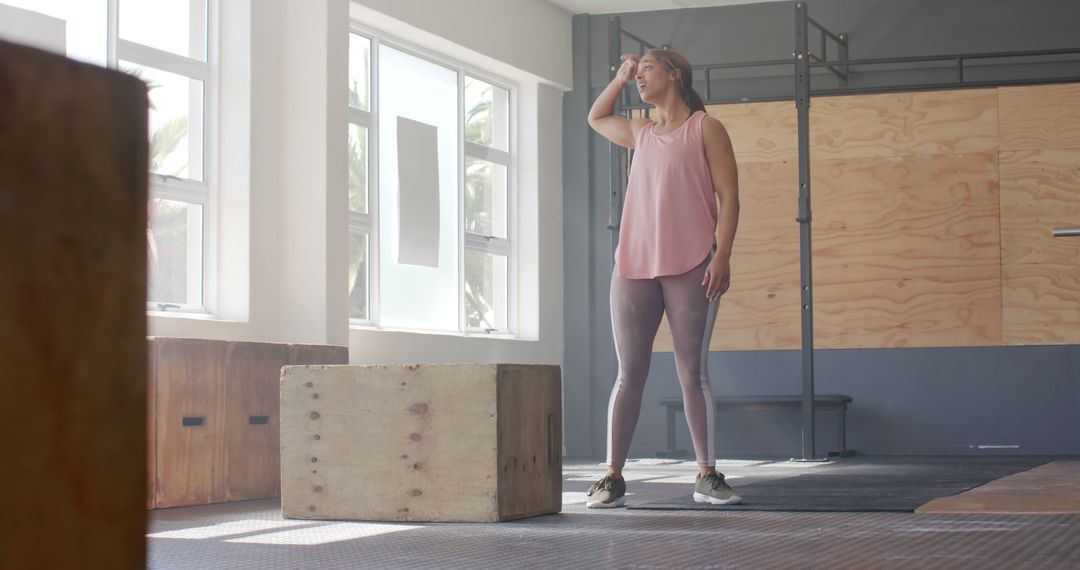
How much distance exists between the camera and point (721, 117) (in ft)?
24.6

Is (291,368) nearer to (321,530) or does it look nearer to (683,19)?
(321,530)

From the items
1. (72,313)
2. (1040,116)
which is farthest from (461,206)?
(72,313)

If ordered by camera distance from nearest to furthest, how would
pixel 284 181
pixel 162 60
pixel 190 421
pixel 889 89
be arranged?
pixel 190 421, pixel 162 60, pixel 284 181, pixel 889 89

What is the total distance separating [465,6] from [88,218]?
6415 millimetres

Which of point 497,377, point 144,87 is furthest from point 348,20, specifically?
point 144,87

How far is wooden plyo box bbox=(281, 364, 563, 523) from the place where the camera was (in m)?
3.15

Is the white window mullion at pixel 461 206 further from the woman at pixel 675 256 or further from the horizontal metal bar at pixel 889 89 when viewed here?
the woman at pixel 675 256

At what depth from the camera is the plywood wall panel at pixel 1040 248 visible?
6914mm

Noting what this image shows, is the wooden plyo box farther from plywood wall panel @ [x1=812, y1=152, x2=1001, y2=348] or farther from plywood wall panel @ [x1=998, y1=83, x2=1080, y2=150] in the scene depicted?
plywood wall panel @ [x1=998, y1=83, x2=1080, y2=150]

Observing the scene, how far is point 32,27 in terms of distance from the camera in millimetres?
4391

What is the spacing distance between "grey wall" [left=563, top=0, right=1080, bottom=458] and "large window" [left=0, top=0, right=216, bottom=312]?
299 cm

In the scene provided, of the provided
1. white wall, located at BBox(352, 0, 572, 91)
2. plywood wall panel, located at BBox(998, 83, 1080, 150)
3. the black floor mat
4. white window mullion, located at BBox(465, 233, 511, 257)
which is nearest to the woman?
the black floor mat

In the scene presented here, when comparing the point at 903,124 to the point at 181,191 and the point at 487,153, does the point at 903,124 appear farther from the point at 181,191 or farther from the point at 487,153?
the point at 181,191

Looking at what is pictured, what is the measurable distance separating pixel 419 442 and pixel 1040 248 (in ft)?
15.9
